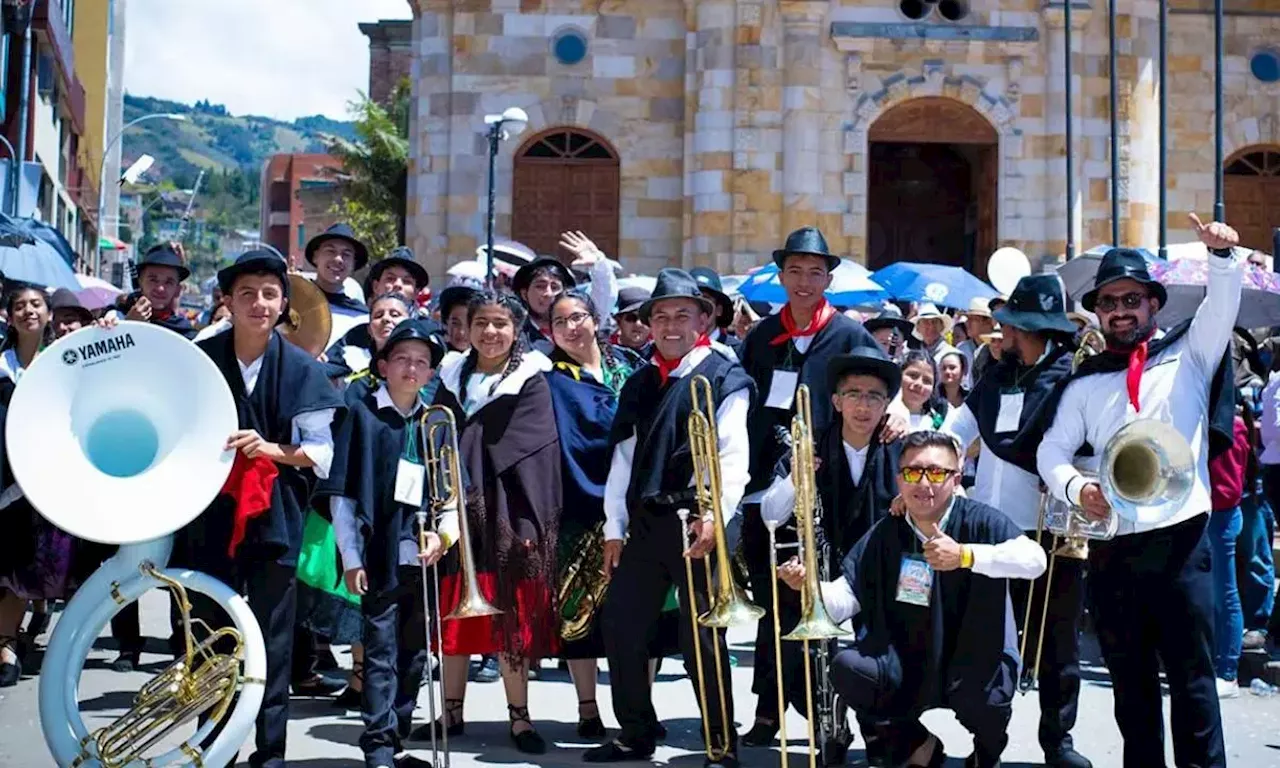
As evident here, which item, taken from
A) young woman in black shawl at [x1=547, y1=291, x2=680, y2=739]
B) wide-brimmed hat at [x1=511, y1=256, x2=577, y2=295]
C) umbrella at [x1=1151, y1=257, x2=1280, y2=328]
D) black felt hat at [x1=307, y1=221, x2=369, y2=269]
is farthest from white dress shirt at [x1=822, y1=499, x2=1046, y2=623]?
umbrella at [x1=1151, y1=257, x2=1280, y2=328]

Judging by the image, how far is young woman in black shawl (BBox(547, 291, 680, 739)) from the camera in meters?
8.81

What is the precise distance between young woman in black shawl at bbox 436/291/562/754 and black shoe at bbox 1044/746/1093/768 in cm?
244

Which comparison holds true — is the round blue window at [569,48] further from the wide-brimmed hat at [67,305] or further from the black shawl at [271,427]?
the black shawl at [271,427]

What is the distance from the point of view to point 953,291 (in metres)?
18.5

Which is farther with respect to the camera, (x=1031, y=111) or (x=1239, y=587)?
(x=1031, y=111)

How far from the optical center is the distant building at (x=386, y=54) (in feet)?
192

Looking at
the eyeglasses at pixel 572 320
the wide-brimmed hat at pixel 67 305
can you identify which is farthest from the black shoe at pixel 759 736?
the wide-brimmed hat at pixel 67 305

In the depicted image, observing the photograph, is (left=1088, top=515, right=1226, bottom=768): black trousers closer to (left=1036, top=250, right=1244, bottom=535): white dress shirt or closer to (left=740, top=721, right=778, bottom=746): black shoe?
(left=1036, top=250, right=1244, bottom=535): white dress shirt

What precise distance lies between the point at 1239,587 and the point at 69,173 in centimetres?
4743

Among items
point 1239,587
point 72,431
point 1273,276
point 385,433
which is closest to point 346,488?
point 385,433

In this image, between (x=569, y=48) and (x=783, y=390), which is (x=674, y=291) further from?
(x=569, y=48)

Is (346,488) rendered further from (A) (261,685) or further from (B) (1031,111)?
(B) (1031,111)

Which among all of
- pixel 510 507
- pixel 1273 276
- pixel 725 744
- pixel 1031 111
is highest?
pixel 1031 111

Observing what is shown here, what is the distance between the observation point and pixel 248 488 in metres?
7.24
